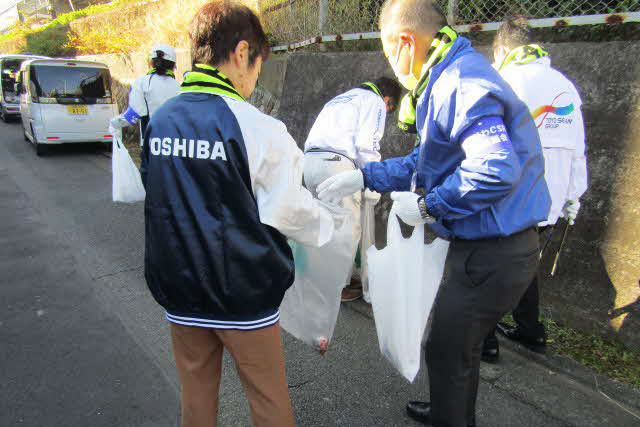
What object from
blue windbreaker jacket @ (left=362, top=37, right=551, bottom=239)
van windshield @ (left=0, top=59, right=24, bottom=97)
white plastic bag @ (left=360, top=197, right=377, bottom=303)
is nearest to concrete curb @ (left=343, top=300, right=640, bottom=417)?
white plastic bag @ (left=360, top=197, right=377, bottom=303)

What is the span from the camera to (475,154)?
1333 mm

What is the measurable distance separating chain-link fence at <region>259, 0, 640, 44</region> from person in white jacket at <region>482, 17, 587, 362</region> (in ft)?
3.82

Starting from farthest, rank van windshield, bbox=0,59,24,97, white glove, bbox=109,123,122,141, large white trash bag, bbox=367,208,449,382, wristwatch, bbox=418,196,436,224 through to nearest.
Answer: van windshield, bbox=0,59,24,97 < white glove, bbox=109,123,122,141 < large white trash bag, bbox=367,208,449,382 < wristwatch, bbox=418,196,436,224

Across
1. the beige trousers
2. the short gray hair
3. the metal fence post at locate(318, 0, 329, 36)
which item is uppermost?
the metal fence post at locate(318, 0, 329, 36)

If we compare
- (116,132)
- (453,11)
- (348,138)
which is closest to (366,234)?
(348,138)

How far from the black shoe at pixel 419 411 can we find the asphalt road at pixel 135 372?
0.21ft

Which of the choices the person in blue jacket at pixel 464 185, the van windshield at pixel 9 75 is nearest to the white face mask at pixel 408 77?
the person in blue jacket at pixel 464 185

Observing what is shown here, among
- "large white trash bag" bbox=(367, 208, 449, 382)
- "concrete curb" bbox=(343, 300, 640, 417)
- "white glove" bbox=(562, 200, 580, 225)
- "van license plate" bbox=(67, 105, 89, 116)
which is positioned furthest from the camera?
"van license plate" bbox=(67, 105, 89, 116)

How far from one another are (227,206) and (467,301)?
3.07 ft

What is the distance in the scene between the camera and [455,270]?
160cm

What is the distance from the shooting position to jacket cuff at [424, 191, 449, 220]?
56.5 inches

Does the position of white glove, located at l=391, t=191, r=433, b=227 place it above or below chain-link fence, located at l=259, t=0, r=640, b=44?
below

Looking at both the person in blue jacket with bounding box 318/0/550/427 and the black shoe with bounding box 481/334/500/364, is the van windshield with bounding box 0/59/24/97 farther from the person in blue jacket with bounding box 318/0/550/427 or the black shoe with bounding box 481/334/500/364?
the black shoe with bounding box 481/334/500/364

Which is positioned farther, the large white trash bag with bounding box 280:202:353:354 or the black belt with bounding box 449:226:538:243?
the large white trash bag with bounding box 280:202:353:354
